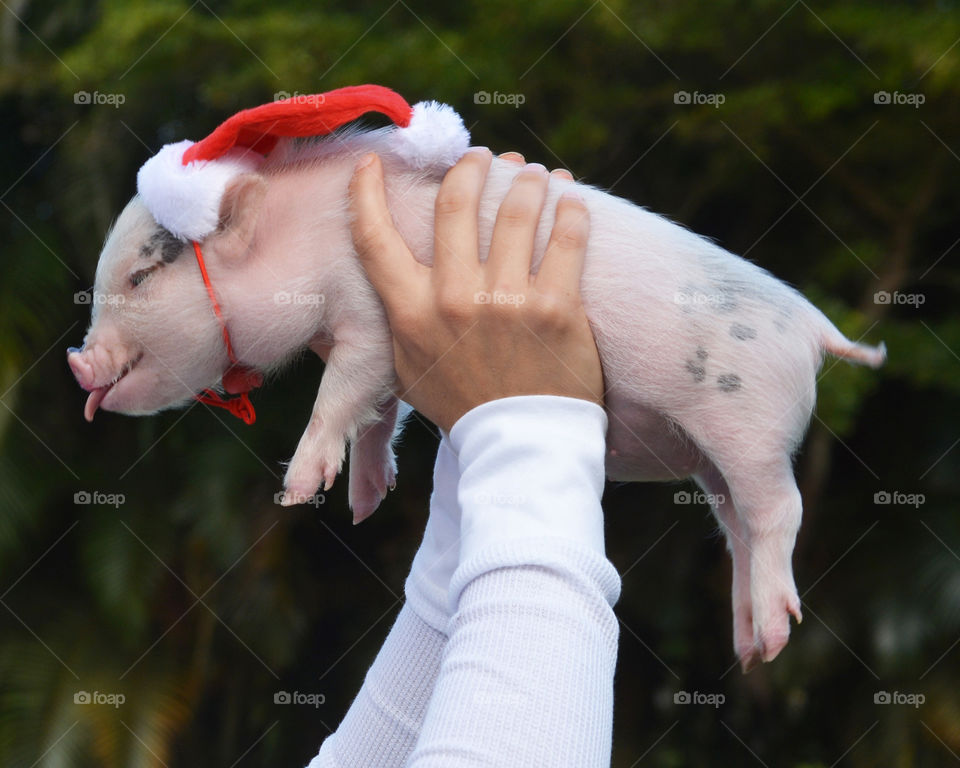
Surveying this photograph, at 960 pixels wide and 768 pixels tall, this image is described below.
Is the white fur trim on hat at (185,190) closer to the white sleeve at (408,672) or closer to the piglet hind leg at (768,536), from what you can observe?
the white sleeve at (408,672)

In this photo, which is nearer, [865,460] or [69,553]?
[865,460]

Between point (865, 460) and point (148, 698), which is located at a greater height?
point (148, 698)

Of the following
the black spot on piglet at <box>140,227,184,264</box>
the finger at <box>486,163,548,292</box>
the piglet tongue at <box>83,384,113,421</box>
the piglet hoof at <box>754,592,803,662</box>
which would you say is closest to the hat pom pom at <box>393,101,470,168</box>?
the finger at <box>486,163,548,292</box>

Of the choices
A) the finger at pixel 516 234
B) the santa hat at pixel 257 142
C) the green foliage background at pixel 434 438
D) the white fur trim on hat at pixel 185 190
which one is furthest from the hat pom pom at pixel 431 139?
the green foliage background at pixel 434 438

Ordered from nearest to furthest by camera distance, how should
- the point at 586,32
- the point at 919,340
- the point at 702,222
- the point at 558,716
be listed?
the point at 558,716, the point at 919,340, the point at 586,32, the point at 702,222

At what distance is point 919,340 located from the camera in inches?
137

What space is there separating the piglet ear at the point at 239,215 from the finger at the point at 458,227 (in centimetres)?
27

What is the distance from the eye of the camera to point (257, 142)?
57.1 inches

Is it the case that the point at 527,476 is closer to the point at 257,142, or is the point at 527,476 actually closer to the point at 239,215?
the point at 239,215

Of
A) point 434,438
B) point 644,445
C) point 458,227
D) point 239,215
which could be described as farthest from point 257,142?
point 434,438

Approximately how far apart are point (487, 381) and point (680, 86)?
10.0 ft

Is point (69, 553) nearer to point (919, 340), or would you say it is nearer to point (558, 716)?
point (919, 340)

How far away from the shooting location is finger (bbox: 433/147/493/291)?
4.13ft

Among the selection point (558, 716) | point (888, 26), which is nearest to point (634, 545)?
point (888, 26)
